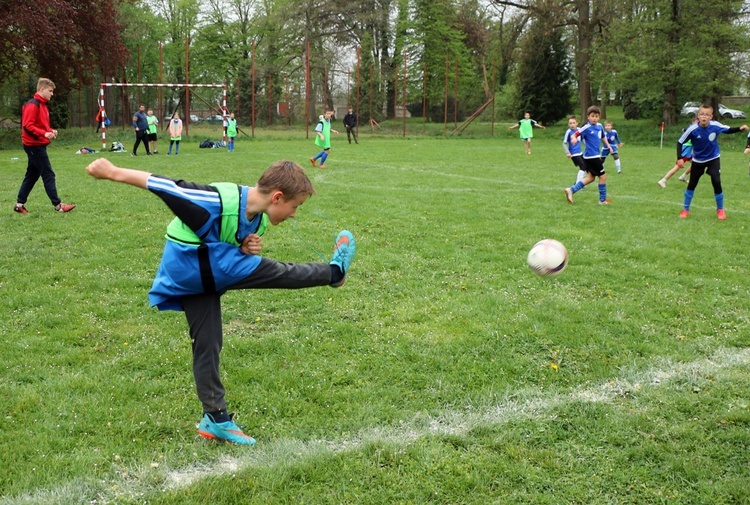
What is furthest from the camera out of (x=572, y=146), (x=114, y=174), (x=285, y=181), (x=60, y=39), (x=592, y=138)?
(x=60, y=39)

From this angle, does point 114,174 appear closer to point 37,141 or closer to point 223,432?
point 223,432

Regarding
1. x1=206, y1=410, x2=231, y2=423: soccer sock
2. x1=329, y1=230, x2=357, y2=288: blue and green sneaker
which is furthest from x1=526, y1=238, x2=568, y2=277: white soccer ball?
x1=206, y1=410, x2=231, y2=423: soccer sock

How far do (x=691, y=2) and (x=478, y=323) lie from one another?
32.7 meters

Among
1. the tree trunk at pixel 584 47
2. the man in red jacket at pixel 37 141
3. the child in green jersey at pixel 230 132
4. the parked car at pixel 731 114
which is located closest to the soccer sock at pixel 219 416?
the man in red jacket at pixel 37 141

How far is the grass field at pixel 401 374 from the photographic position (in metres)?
3.26

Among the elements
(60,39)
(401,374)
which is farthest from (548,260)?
(60,39)

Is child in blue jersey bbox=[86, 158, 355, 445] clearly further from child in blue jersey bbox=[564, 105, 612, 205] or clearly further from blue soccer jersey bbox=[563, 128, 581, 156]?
blue soccer jersey bbox=[563, 128, 581, 156]

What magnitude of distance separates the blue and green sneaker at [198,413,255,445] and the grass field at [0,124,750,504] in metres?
0.08

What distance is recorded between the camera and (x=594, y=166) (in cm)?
1227

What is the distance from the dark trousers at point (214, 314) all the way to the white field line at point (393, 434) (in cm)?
39

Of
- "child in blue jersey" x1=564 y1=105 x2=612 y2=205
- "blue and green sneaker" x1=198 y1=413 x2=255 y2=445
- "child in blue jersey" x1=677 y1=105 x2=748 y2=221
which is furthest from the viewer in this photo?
"child in blue jersey" x1=564 y1=105 x2=612 y2=205

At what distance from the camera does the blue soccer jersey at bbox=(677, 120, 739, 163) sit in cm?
1075

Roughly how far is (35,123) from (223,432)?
8407 millimetres

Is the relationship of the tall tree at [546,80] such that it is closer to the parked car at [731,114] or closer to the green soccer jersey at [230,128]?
the parked car at [731,114]
